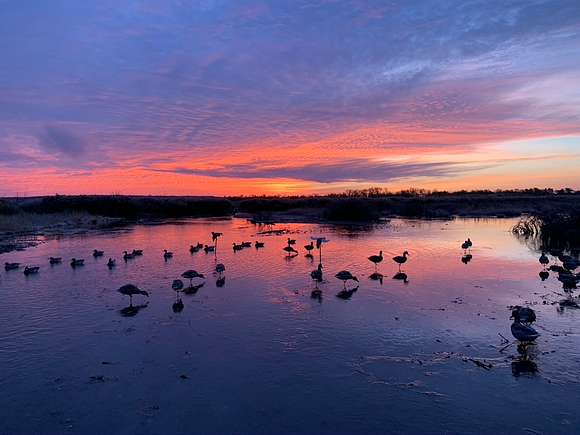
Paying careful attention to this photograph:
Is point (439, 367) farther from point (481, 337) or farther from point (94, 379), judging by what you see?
point (94, 379)

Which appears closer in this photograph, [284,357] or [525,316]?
[284,357]

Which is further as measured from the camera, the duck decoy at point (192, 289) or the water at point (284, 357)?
the duck decoy at point (192, 289)

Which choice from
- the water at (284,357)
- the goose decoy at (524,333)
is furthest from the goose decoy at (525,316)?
the goose decoy at (524,333)

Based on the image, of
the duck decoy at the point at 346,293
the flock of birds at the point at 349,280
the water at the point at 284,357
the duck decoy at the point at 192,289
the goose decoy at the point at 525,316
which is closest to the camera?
the water at the point at 284,357

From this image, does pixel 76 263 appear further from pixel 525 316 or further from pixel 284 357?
pixel 525 316

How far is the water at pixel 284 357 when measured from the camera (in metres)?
6.49

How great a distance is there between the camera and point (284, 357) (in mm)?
8500

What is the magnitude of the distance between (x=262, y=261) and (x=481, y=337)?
11.2 m

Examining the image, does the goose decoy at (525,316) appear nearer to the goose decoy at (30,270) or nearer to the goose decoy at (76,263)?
the goose decoy at (30,270)

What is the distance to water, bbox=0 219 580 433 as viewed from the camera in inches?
255

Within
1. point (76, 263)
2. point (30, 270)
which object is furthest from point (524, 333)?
point (76, 263)

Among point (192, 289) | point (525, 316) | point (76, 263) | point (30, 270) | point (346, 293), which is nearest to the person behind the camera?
point (525, 316)

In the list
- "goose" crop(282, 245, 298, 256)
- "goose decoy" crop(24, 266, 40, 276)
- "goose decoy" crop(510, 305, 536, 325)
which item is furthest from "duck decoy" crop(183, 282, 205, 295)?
"goose decoy" crop(510, 305, 536, 325)

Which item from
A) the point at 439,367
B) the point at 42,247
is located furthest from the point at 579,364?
the point at 42,247
